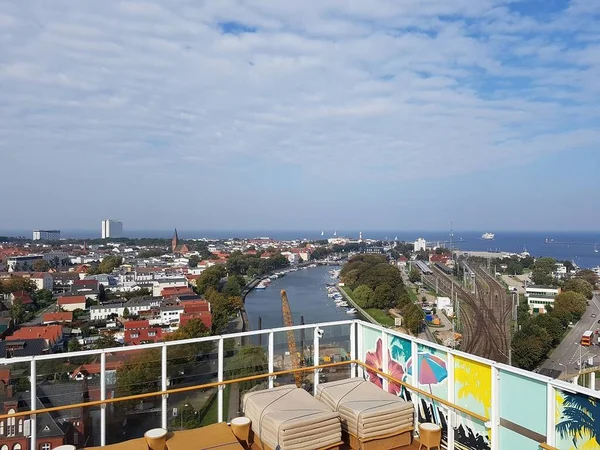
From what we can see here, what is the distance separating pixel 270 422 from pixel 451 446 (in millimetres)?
746

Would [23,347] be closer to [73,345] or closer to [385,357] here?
[73,345]

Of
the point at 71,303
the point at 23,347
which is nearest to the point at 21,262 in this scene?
the point at 71,303

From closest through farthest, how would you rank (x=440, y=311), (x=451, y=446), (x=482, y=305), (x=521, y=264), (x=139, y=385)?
(x=451, y=446) → (x=139, y=385) → (x=482, y=305) → (x=440, y=311) → (x=521, y=264)

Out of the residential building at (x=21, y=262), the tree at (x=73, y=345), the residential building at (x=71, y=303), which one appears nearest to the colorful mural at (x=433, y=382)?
the tree at (x=73, y=345)

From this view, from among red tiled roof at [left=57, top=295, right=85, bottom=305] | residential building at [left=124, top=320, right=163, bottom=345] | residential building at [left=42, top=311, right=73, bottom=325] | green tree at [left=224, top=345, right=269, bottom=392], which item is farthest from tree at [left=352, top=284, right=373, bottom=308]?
green tree at [left=224, top=345, right=269, bottom=392]

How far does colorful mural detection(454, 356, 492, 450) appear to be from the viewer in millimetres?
1591

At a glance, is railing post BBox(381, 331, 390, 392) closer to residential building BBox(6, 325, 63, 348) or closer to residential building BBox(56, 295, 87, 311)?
residential building BBox(6, 325, 63, 348)

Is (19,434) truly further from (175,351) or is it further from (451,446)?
(451,446)

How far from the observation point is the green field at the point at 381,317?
23.1 meters

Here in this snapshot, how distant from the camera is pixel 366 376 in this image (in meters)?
2.32

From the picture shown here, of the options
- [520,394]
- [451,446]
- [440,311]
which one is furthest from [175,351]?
[440,311]

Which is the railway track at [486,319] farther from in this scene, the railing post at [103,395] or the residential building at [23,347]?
the residential building at [23,347]

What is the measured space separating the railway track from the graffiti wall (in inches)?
558

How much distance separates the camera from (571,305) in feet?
65.6
